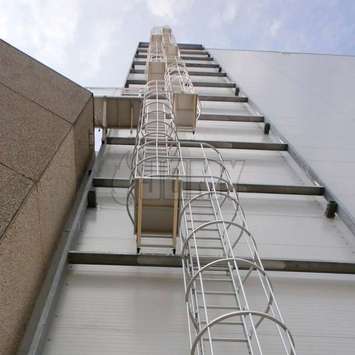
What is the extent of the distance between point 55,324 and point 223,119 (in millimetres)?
7123

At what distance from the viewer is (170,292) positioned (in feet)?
14.3

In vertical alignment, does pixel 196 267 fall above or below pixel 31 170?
below

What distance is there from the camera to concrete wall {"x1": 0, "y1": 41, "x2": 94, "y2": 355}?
119 inches

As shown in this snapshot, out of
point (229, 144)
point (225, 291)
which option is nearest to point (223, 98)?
point (229, 144)

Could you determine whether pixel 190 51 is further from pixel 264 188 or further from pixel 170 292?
pixel 170 292

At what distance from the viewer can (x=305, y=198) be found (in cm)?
655

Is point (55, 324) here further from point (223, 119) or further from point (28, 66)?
point (223, 119)

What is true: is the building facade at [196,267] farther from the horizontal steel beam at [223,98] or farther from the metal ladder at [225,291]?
the horizontal steel beam at [223,98]

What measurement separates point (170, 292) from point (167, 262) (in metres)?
0.36

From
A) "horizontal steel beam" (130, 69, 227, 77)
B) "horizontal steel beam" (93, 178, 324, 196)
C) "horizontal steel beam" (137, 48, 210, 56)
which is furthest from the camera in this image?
"horizontal steel beam" (137, 48, 210, 56)

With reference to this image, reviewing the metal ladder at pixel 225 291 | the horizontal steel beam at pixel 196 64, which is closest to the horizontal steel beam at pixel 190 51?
the horizontal steel beam at pixel 196 64

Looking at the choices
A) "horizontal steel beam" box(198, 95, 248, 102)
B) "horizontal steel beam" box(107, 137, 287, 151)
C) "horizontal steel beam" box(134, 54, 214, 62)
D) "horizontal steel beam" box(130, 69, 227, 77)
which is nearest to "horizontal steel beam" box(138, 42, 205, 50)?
"horizontal steel beam" box(134, 54, 214, 62)

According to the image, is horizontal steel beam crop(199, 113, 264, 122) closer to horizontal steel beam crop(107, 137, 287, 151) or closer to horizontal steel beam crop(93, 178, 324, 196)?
horizontal steel beam crop(107, 137, 287, 151)

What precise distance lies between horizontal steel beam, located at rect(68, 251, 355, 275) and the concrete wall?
0.42 meters
